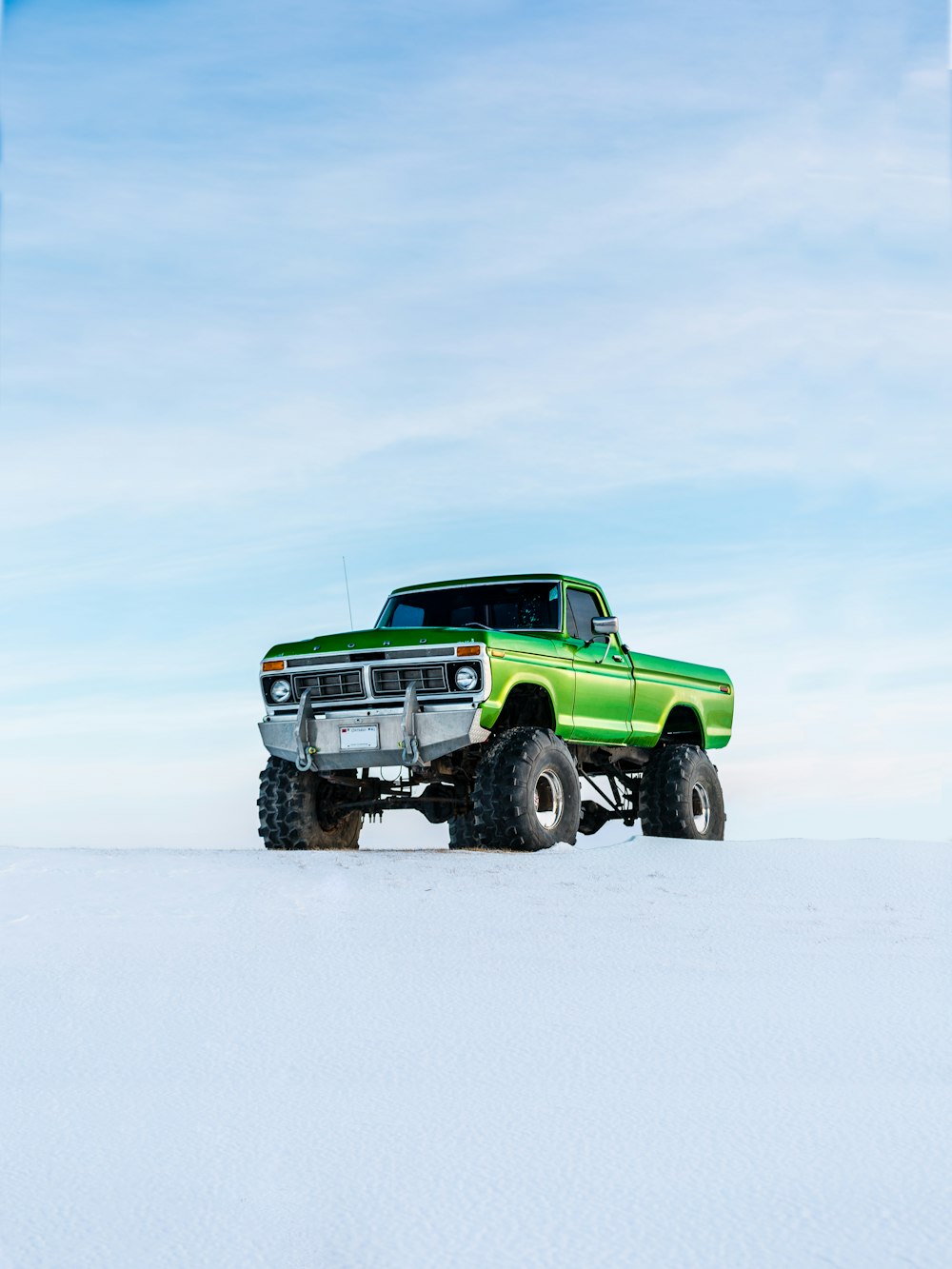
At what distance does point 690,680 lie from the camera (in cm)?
1538

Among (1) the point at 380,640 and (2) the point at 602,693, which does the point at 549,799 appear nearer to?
(2) the point at 602,693

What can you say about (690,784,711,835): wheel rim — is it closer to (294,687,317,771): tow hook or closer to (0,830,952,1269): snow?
(294,687,317,771): tow hook

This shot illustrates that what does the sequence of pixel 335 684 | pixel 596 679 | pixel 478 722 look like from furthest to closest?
1. pixel 596 679
2. pixel 335 684
3. pixel 478 722

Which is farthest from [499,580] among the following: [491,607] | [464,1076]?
[464,1076]

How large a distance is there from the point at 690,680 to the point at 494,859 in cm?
527

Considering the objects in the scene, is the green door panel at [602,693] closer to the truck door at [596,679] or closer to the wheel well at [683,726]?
the truck door at [596,679]

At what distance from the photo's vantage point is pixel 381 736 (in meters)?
11.9

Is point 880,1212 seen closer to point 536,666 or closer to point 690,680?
point 536,666

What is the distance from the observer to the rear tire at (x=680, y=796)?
14531 mm

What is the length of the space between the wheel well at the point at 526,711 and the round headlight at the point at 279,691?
1.89 m

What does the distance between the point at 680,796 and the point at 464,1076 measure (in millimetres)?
9399

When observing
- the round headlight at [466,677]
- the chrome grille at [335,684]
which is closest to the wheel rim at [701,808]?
the round headlight at [466,677]

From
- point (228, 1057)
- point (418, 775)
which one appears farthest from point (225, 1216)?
point (418, 775)

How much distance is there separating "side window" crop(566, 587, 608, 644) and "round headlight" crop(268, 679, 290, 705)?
2.73 meters
